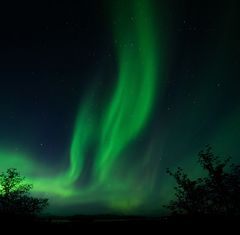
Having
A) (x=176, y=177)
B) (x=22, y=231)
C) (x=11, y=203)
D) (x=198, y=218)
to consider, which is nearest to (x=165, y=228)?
(x=198, y=218)

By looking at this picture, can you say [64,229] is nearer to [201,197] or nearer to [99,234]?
[99,234]

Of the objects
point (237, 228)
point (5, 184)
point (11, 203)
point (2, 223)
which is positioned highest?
point (5, 184)

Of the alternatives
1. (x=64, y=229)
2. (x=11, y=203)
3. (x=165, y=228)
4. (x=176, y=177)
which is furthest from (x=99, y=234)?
(x=11, y=203)

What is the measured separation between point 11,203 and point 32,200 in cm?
384

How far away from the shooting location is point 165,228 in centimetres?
1223

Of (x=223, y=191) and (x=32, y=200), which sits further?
(x=32, y=200)

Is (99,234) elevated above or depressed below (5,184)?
below

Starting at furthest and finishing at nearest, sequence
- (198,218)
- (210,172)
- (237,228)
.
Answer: (210,172)
(198,218)
(237,228)

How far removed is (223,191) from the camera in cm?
3856

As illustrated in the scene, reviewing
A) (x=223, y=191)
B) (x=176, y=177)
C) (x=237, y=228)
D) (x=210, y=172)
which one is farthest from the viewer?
(x=176, y=177)

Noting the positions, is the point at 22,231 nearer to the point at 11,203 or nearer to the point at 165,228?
the point at 165,228

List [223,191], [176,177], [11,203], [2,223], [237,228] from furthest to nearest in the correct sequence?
[11,203] → [176,177] → [223,191] → [2,223] → [237,228]

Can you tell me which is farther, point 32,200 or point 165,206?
point 32,200

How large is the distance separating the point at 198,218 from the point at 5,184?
4713 cm
